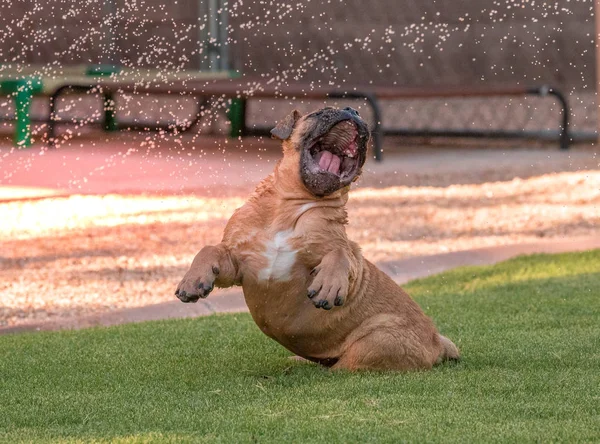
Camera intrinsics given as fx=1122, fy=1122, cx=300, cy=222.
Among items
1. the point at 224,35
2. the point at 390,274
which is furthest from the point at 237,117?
the point at 390,274

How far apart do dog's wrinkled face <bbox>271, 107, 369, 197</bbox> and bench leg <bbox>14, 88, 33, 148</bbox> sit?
8880 mm

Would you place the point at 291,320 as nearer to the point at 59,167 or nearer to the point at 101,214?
the point at 101,214

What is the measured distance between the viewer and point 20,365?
184 inches

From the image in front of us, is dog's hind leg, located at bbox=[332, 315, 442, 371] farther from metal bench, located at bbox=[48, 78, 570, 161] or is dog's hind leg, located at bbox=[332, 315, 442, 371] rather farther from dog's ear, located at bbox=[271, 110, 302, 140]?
metal bench, located at bbox=[48, 78, 570, 161]

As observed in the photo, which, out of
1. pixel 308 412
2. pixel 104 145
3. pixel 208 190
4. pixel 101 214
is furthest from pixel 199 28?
pixel 308 412

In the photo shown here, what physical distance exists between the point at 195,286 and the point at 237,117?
1121 cm

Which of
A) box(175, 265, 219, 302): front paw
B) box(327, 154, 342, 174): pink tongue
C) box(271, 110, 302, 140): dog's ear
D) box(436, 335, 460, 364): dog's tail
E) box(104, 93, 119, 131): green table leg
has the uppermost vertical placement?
box(271, 110, 302, 140): dog's ear

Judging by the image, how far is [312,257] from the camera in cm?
423

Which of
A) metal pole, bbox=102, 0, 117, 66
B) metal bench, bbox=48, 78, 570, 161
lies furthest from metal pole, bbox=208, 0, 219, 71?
metal bench, bbox=48, 78, 570, 161

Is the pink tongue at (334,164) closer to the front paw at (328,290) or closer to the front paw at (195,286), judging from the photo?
the front paw at (328,290)

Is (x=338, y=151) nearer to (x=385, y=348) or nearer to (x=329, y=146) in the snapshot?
(x=329, y=146)

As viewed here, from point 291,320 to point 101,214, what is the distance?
5.21 metres

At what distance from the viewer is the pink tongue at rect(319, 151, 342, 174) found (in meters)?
4.34

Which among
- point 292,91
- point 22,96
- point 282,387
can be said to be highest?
point 282,387
